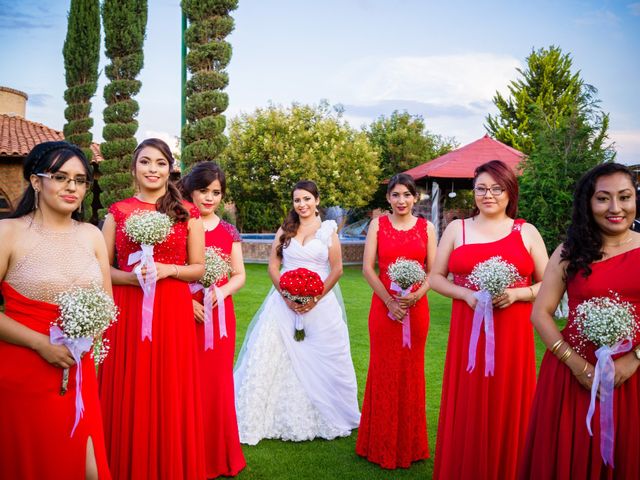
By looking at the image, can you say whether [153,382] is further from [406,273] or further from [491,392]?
[491,392]

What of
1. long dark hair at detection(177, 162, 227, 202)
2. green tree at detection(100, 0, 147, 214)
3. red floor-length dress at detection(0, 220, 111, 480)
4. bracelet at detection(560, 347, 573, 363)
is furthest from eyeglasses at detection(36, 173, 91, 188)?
green tree at detection(100, 0, 147, 214)

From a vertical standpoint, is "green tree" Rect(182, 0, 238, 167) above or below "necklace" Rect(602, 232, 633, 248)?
above

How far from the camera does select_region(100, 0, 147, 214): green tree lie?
23094 mm

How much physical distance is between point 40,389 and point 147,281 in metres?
1.13

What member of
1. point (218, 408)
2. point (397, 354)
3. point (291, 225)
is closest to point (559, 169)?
point (291, 225)

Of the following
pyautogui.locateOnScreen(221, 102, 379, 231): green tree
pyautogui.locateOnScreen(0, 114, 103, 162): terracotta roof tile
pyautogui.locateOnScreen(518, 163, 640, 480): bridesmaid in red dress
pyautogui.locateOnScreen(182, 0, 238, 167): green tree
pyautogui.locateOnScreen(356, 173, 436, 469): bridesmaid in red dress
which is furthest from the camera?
pyautogui.locateOnScreen(221, 102, 379, 231): green tree

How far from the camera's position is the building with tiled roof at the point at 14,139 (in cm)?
2469

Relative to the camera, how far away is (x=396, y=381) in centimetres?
539

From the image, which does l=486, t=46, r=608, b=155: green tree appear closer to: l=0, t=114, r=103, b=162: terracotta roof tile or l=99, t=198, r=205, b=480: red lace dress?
l=0, t=114, r=103, b=162: terracotta roof tile

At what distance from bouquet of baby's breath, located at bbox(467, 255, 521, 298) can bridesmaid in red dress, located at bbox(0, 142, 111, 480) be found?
269cm

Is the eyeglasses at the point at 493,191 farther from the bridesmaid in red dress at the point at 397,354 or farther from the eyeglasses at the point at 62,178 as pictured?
the eyeglasses at the point at 62,178

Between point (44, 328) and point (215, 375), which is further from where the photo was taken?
point (215, 375)

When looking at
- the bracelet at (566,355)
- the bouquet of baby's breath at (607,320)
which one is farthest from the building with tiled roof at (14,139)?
the bouquet of baby's breath at (607,320)

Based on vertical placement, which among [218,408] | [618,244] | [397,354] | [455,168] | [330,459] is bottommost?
[330,459]
